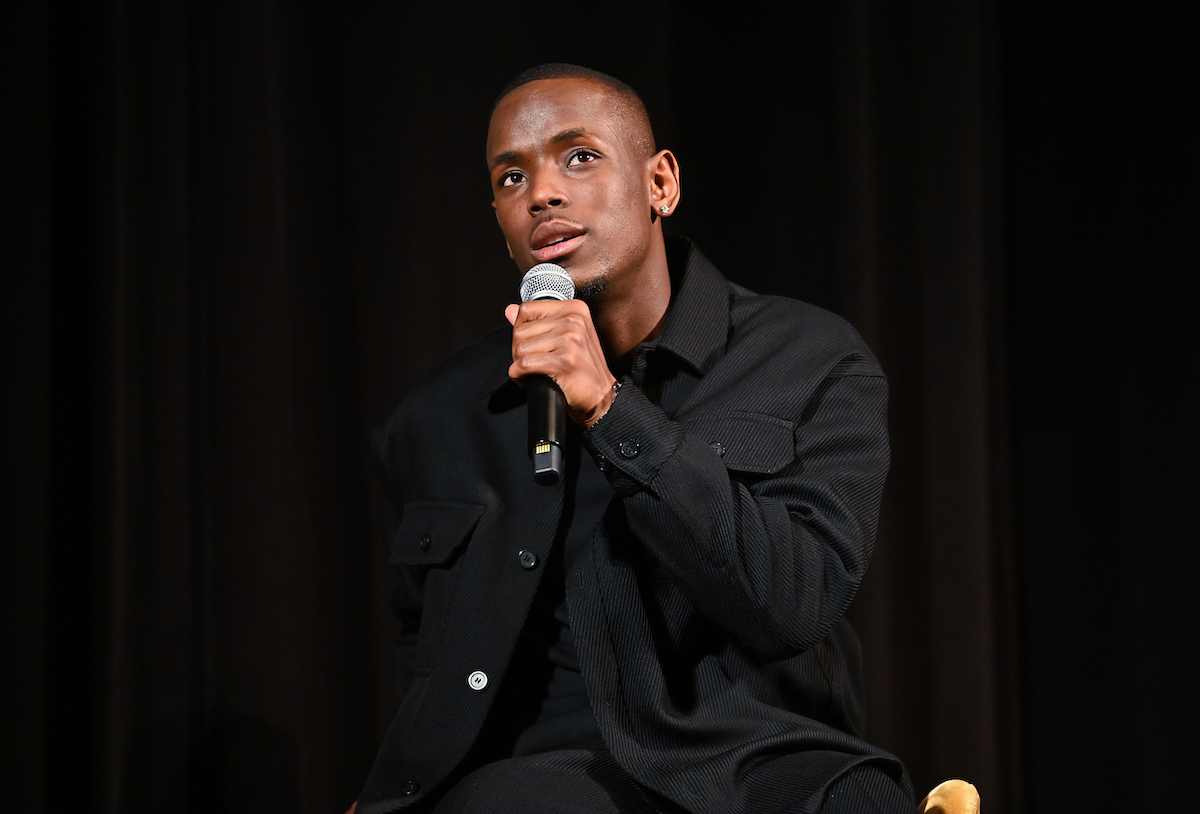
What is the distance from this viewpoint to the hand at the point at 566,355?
3.44 feet

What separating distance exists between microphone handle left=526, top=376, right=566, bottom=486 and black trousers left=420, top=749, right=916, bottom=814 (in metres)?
0.37

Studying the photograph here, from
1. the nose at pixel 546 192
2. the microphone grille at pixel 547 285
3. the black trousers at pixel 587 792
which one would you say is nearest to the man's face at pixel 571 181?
the nose at pixel 546 192

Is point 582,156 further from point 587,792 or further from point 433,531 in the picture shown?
point 587,792

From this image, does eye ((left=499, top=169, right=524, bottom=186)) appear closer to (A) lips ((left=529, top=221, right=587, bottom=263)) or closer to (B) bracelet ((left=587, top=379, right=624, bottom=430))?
(A) lips ((left=529, top=221, right=587, bottom=263))

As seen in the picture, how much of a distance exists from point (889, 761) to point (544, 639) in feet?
1.49

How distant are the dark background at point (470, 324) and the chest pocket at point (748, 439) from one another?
102 cm

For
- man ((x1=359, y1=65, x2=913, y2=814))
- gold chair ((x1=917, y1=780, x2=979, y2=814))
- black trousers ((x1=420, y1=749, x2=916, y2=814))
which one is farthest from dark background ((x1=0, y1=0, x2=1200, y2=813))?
black trousers ((x1=420, y1=749, x2=916, y2=814))

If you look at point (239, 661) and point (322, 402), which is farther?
point (322, 402)

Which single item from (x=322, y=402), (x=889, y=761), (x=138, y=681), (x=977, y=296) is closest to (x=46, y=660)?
(x=138, y=681)

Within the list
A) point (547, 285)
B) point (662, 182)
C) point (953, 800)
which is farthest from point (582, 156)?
point (953, 800)

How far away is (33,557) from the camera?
1.79 meters

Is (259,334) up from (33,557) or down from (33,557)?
up

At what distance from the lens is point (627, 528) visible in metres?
1.22

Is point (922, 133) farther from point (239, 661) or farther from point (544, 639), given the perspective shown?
point (239, 661)
